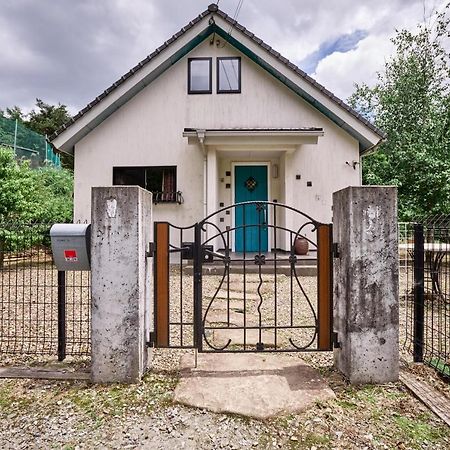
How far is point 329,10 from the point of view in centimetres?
908

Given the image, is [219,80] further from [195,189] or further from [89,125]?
[89,125]

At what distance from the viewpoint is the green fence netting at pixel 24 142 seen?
15.6m

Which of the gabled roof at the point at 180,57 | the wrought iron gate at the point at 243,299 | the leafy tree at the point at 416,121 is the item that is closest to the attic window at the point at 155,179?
the gabled roof at the point at 180,57

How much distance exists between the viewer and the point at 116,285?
8.73 ft

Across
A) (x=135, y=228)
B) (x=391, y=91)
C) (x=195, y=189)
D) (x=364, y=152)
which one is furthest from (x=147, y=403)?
(x=391, y=91)

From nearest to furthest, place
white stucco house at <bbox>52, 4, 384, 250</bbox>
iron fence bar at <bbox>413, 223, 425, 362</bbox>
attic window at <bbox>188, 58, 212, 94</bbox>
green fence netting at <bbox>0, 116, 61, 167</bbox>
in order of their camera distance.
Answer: iron fence bar at <bbox>413, 223, 425, 362</bbox>
white stucco house at <bbox>52, 4, 384, 250</bbox>
attic window at <bbox>188, 58, 212, 94</bbox>
green fence netting at <bbox>0, 116, 61, 167</bbox>

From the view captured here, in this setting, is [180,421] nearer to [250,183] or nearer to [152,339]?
[152,339]

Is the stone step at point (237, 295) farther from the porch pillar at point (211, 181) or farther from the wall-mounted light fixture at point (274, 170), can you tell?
the wall-mounted light fixture at point (274, 170)

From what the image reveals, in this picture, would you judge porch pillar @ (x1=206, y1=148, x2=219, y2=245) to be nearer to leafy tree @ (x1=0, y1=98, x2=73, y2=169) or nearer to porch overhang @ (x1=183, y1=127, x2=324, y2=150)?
porch overhang @ (x1=183, y1=127, x2=324, y2=150)

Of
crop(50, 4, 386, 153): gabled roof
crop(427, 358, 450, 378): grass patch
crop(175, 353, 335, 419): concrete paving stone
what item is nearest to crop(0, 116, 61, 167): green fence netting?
crop(50, 4, 386, 153): gabled roof

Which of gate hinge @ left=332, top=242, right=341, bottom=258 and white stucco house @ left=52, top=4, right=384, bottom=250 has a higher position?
white stucco house @ left=52, top=4, right=384, bottom=250

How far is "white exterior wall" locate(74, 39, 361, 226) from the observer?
8.96 metres

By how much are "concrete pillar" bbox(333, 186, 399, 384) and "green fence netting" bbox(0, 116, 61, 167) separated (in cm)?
1528

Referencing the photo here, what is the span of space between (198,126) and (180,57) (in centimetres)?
193
